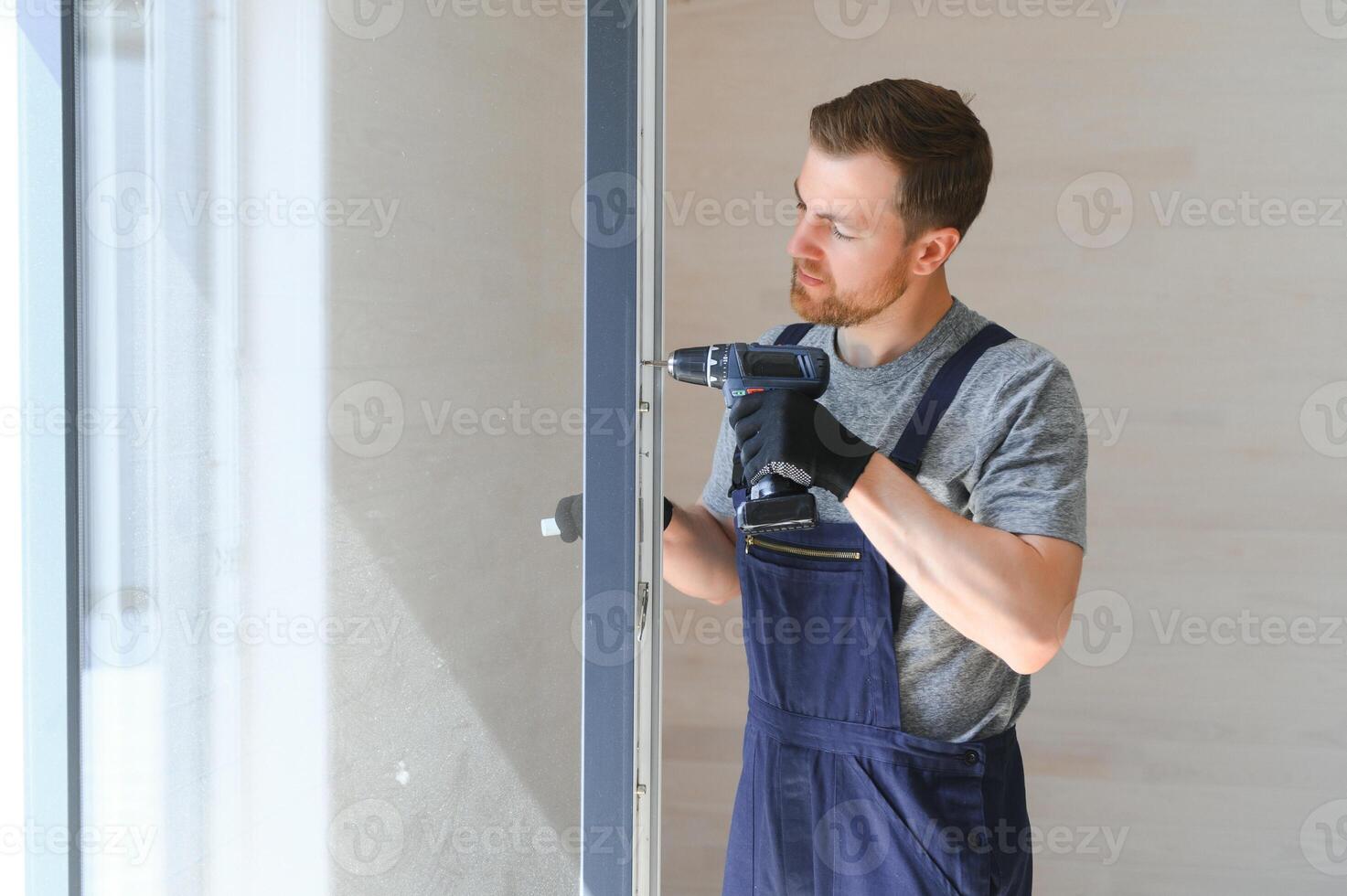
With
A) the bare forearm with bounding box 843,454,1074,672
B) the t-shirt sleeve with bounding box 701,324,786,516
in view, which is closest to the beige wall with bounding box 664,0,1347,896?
the t-shirt sleeve with bounding box 701,324,786,516

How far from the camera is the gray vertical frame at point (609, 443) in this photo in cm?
82

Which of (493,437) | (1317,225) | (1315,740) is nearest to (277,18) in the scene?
(493,437)

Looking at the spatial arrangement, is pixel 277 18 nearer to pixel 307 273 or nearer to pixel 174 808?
pixel 307 273

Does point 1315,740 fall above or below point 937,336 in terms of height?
below

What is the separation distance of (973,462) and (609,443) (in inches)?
19.1

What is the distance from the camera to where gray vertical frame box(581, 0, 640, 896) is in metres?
0.82

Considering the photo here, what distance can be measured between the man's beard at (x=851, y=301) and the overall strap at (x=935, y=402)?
13 cm

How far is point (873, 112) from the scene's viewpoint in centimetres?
119

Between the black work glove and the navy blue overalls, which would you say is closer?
the black work glove

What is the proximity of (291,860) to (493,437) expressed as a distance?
416mm
